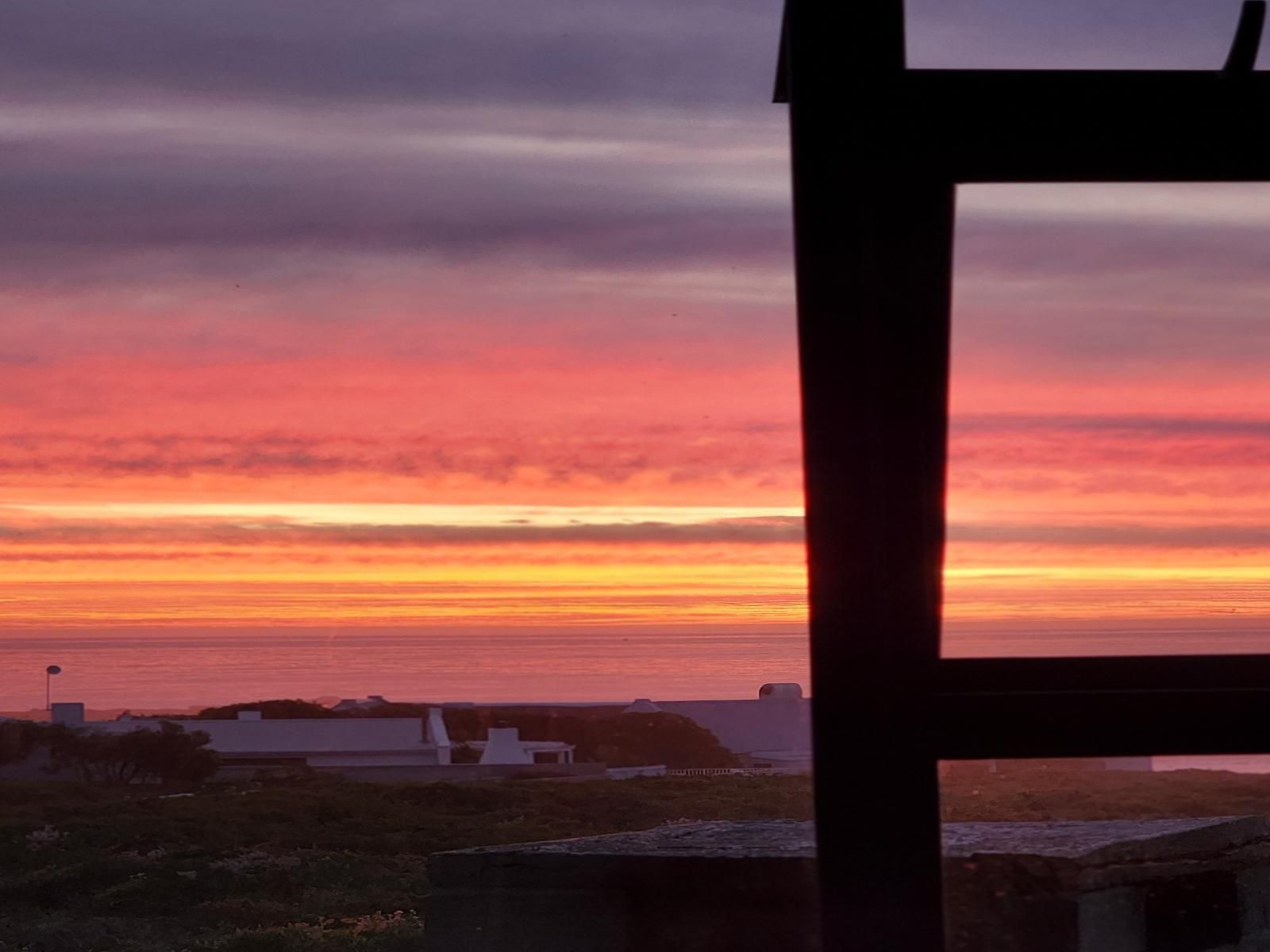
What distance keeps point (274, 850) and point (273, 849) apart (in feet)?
0.49

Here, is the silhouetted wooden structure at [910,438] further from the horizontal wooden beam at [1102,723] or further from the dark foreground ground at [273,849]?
the dark foreground ground at [273,849]

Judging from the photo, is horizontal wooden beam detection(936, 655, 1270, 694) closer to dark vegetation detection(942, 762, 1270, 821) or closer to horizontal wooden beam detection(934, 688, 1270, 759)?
horizontal wooden beam detection(934, 688, 1270, 759)

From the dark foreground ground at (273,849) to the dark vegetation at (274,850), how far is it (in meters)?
0.03

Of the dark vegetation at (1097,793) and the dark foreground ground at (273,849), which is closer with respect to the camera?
the dark vegetation at (1097,793)

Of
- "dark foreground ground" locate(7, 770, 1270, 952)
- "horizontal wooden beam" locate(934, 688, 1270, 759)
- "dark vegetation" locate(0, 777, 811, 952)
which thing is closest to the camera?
"horizontal wooden beam" locate(934, 688, 1270, 759)

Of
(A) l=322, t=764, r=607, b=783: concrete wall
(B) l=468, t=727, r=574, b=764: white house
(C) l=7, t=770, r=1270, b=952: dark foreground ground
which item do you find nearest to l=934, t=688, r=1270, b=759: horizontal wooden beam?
(C) l=7, t=770, r=1270, b=952: dark foreground ground

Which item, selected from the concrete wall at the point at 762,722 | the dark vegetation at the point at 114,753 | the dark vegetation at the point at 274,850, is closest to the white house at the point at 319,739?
the dark vegetation at the point at 114,753

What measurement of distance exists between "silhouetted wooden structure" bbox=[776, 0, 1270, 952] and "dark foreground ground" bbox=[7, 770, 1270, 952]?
210 inches

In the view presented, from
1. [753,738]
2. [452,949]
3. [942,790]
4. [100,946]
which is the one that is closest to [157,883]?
[100,946]

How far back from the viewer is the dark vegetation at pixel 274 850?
12516mm

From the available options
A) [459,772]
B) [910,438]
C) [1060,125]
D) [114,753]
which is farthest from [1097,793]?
[114,753]

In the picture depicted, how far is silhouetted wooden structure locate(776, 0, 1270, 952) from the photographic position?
152cm

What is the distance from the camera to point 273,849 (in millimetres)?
16750

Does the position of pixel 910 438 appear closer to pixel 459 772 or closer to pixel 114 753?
pixel 459 772
